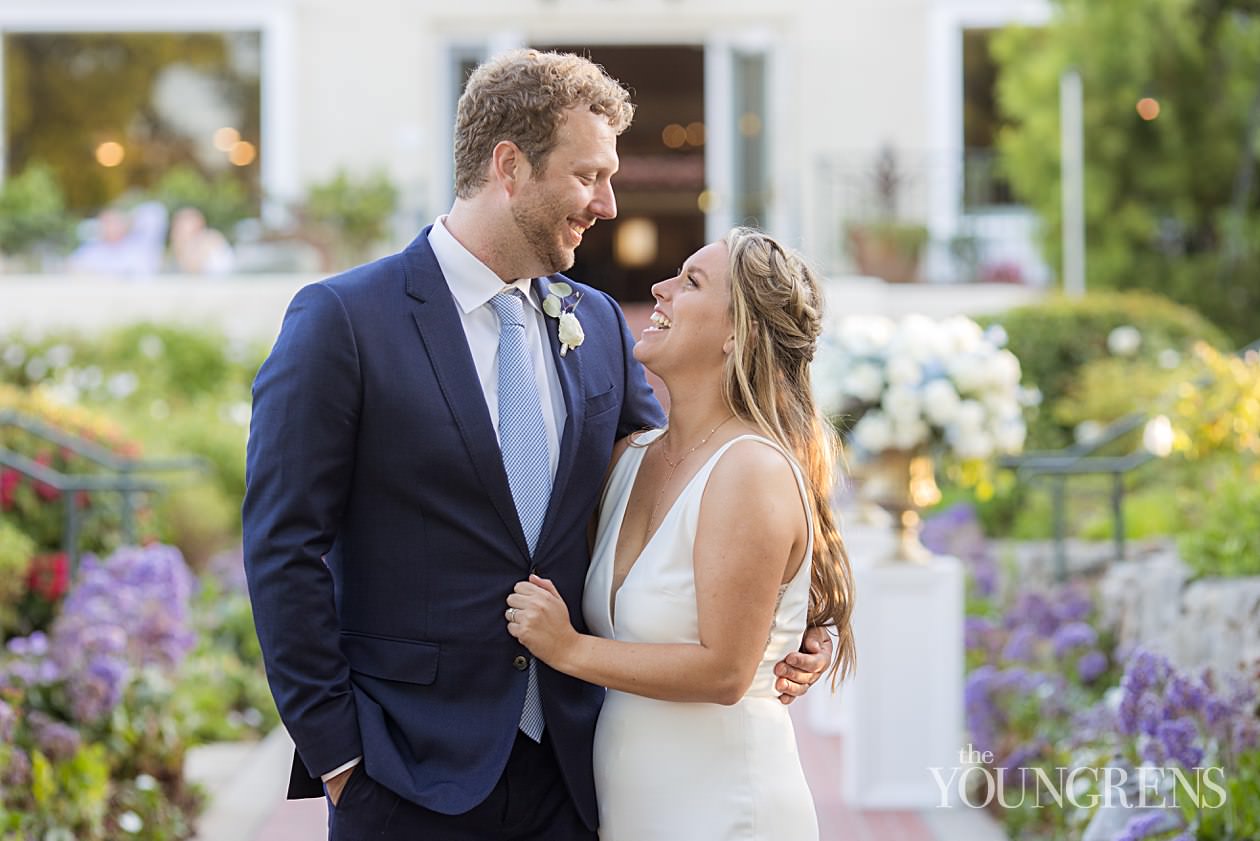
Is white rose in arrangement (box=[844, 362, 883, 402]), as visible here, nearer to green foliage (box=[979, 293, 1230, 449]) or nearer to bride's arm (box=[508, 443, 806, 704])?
bride's arm (box=[508, 443, 806, 704])

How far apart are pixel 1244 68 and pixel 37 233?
9665 millimetres

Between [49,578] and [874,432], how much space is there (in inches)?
143

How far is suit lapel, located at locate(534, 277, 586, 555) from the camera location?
8.93 ft

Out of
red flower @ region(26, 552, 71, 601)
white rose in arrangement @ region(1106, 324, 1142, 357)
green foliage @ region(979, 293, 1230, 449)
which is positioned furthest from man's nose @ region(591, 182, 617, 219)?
green foliage @ region(979, 293, 1230, 449)

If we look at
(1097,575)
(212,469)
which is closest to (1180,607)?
(1097,575)

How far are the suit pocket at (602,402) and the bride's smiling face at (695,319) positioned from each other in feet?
0.34

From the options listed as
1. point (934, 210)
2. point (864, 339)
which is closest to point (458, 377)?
point (864, 339)

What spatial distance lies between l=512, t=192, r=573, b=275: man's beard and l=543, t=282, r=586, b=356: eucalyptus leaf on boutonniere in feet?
0.48

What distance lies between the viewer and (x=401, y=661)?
264cm

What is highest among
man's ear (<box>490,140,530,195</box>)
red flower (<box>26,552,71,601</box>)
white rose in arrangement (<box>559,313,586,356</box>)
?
man's ear (<box>490,140,530,195</box>)

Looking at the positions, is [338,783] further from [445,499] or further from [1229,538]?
[1229,538]

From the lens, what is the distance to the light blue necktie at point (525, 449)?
2707mm

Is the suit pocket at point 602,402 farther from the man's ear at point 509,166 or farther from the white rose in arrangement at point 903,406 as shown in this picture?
the white rose in arrangement at point 903,406

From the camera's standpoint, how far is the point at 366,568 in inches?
105
